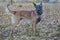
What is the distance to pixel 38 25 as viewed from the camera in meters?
1.71

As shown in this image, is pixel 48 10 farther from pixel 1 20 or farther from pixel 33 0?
pixel 1 20

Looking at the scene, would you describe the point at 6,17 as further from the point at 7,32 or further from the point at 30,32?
the point at 30,32

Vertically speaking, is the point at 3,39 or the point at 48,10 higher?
the point at 48,10

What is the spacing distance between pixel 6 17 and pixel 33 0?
1.42 ft

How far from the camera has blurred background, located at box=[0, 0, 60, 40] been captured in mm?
1683

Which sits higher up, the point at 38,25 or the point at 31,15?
the point at 31,15

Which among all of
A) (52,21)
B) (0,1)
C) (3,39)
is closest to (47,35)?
(52,21)

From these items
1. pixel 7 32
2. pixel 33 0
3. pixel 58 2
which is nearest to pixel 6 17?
pixel 7 32

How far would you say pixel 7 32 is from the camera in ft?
5.55

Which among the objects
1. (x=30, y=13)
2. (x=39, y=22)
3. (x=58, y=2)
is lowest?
(x=39, y=22)

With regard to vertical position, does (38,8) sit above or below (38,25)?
Answer: above

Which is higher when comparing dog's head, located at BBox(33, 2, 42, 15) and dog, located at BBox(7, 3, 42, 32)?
dog's head, located at BBox(33, 2, 42, 15)

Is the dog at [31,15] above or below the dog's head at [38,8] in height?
below

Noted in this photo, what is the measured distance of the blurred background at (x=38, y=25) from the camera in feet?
5.52
